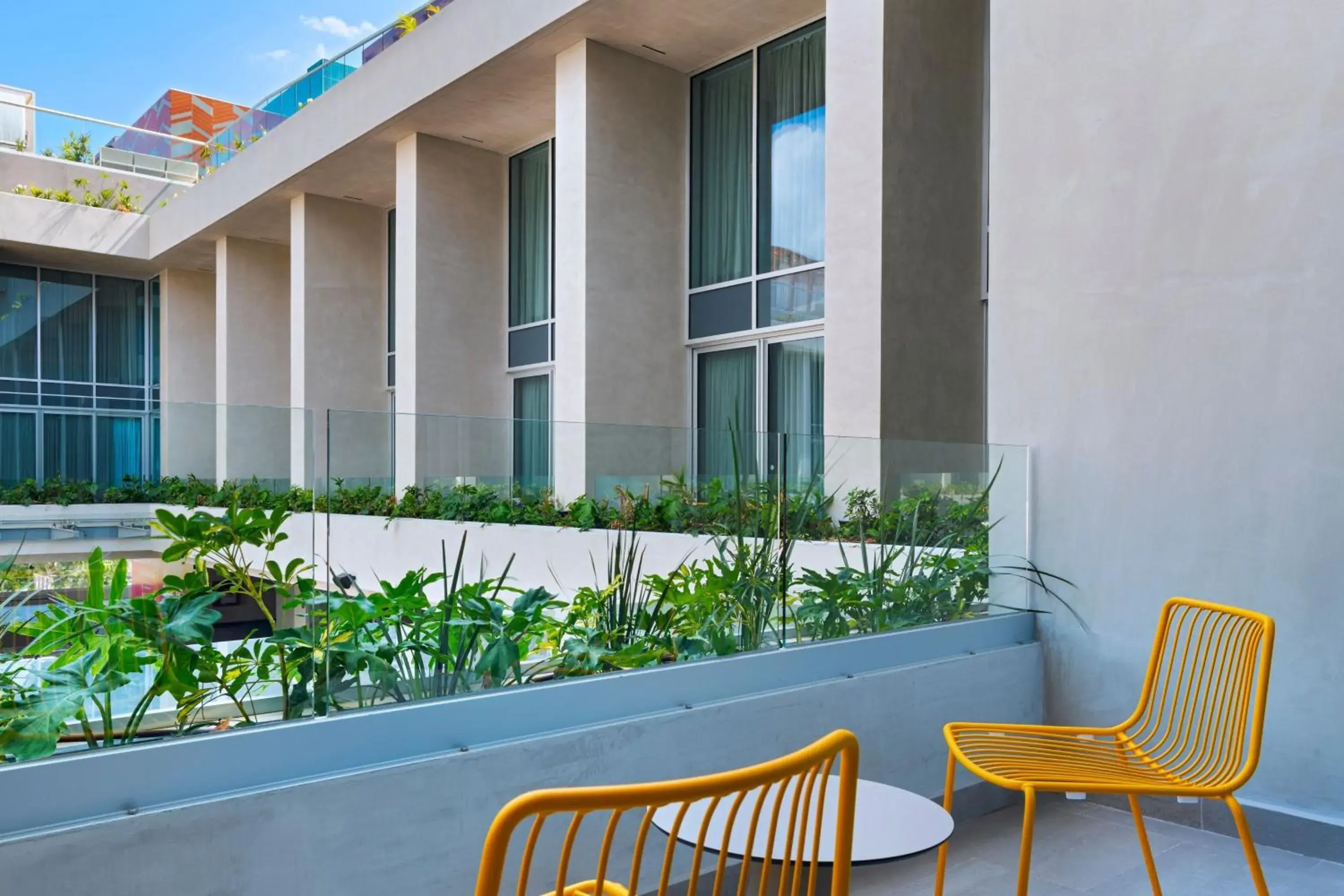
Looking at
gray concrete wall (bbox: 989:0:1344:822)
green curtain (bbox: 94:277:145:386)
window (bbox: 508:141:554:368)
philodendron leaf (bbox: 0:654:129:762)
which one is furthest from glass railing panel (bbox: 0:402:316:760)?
green curtain (bbox: 94:277:145:386)

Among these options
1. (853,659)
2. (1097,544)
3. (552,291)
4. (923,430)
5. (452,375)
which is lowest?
(853,659)

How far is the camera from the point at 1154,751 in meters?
2.63

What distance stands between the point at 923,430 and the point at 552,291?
5532 mm

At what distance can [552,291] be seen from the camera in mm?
11156

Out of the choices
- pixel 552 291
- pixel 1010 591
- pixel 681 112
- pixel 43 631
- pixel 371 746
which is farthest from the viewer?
pixel 552 291

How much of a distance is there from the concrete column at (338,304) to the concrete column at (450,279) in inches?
84.8

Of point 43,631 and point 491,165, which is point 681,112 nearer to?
point 491,165

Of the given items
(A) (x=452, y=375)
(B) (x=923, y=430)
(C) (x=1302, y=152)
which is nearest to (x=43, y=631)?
(C) (x=1302, y=152)

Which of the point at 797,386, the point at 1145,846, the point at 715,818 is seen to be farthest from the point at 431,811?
the point at 797,386

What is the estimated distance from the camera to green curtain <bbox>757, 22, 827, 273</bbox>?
843cm

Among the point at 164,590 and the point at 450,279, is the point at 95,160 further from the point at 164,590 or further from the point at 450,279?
the point at 164,590

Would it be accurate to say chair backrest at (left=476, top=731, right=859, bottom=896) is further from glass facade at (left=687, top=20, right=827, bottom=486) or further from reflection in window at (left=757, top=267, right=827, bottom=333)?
reflection in window at (left=757, top=267, right=827, bottom=333)

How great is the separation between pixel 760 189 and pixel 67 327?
12997mm

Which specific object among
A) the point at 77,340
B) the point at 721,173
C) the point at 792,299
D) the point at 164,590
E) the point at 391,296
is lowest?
the point at 164,590
